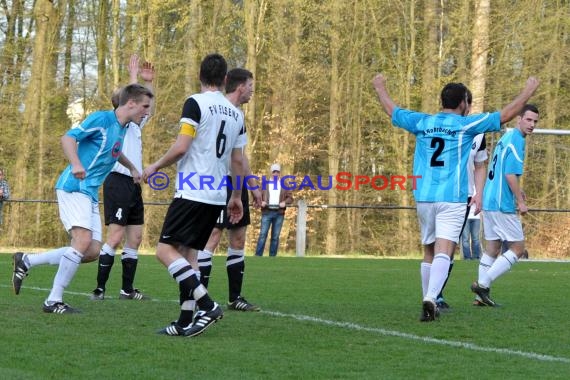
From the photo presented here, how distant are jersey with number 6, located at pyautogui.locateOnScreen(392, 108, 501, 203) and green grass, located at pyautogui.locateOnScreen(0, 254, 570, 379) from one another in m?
1.03

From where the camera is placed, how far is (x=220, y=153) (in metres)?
6.93

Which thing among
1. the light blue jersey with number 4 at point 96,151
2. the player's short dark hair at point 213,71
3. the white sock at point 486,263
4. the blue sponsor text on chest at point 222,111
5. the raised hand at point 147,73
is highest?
the raised hand at point 147,73

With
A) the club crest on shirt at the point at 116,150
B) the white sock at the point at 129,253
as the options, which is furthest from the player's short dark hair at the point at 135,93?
the white sock at the point at 129,253

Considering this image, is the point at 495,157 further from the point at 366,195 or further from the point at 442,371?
the point at 366,195

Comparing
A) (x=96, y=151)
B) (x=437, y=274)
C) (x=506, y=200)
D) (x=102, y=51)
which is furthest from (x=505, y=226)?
(x=102, y=51)

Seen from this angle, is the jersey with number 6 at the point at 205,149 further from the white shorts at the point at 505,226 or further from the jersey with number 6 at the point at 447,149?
A: the white shorts at the point at 505,226

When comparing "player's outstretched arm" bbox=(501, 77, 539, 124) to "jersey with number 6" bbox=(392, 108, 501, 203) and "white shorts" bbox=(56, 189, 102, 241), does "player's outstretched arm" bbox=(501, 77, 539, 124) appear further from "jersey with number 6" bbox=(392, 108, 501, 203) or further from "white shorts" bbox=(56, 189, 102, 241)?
"white shorts" bbox=(56, 189, 102, 241)

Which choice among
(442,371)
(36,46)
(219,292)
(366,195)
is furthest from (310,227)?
(442,371)

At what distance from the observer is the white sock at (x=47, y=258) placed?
8617mm

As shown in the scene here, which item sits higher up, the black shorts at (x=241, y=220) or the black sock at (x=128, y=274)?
the black shorts at (x=241, y=220)

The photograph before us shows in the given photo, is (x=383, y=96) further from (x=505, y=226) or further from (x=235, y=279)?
(x=505, y=226)

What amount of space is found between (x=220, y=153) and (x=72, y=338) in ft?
5.05

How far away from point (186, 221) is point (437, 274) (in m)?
2.21

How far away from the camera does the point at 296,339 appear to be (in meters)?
6.79
